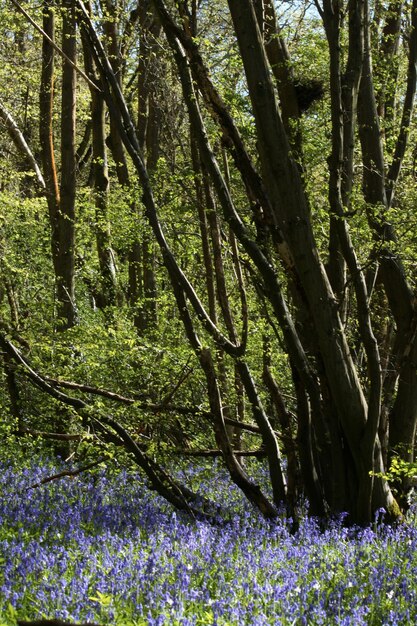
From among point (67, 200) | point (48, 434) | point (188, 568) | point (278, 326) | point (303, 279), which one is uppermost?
point (67, 200)

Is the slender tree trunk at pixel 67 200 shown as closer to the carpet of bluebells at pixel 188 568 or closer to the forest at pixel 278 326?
the forest at pixel 278 326

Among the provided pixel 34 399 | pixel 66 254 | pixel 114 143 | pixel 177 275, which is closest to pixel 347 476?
pixel 177 275

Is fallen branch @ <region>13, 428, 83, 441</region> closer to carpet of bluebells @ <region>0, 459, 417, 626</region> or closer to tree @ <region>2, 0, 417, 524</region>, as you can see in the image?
tree @ <region>2, 0, 417, 524</region>

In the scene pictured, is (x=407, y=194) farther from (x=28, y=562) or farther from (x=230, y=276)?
(x=28, y=562)

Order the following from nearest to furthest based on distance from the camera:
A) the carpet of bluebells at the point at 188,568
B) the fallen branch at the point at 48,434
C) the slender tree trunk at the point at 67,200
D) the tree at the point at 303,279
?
the carpet of bluebells at the point at 188,568, the tree at the point at 303,279, the fallen branch at the point at 48,434, the slender tree trunk at the point at 67,200

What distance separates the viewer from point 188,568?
4.76 meters

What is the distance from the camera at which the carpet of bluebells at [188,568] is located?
13.7ft

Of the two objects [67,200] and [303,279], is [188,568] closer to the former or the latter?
[303,279]

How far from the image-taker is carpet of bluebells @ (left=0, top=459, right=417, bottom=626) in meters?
4.18

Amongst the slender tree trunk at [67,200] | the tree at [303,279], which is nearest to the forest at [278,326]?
the tree at [303,279]

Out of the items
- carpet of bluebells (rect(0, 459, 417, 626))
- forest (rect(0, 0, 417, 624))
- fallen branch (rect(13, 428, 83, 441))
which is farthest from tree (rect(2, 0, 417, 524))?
carpet of bluebells (rect(0, 459, 417, 626))

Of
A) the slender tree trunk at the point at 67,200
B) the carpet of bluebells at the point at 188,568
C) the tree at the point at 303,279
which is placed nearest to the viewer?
the carpet of bluebells at the point at 188,568

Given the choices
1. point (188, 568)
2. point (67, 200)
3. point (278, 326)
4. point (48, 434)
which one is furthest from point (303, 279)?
point (67, 200)

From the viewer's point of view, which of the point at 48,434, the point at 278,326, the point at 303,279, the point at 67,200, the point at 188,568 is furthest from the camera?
the point at 67,200
